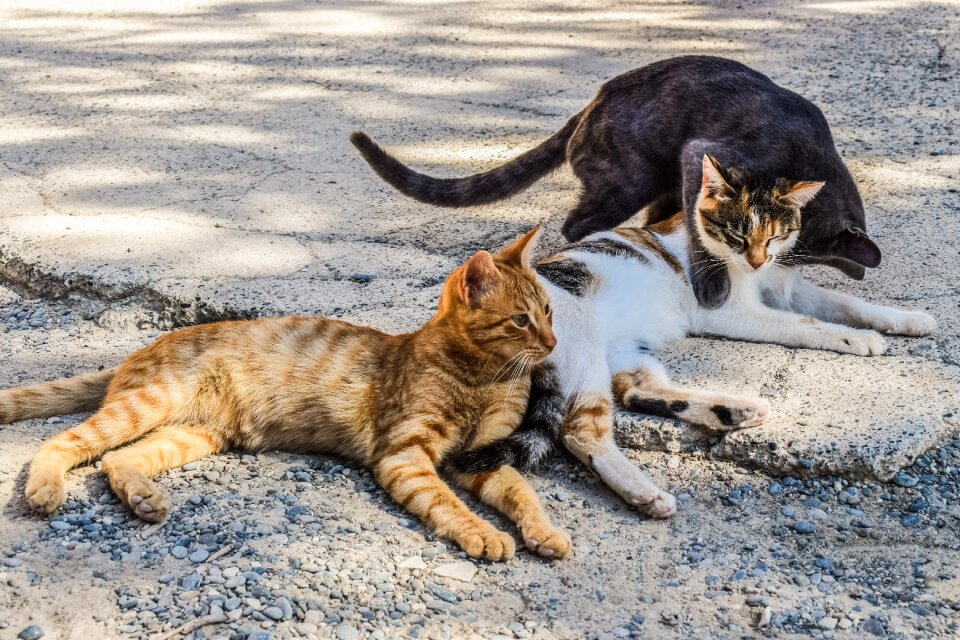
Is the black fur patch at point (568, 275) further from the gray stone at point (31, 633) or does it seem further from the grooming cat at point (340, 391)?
the gray stone at point (31, 633)

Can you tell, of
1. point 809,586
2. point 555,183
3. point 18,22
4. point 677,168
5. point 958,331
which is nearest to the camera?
point 809,586

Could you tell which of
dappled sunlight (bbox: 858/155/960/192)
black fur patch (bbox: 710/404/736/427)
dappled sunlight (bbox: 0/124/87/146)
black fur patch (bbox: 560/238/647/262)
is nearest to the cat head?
black fur patch (bbox: 710/404/736/427)

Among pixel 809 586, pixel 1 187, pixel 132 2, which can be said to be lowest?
pixel 809 586

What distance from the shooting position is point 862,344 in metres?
3.55

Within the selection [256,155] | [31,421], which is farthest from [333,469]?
[256,155]

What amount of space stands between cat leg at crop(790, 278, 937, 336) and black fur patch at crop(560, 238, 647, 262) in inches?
25.7

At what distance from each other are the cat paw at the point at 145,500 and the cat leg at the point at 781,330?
1984 millimetres

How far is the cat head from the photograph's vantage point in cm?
316

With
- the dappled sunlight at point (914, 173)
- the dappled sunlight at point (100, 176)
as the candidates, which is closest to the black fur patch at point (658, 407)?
the dappled sunlight at point (914, 173)

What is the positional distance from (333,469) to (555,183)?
252 cm

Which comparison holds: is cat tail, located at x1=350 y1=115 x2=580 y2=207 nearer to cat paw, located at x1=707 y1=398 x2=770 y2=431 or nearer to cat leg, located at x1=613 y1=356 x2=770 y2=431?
cat leg, located at x1=613 y1=356 x2=770 y2=431

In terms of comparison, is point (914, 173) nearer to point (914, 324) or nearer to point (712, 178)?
point (914, 324)

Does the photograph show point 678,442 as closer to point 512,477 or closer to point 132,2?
point 512,477

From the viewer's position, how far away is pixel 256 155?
5293 millimetres
